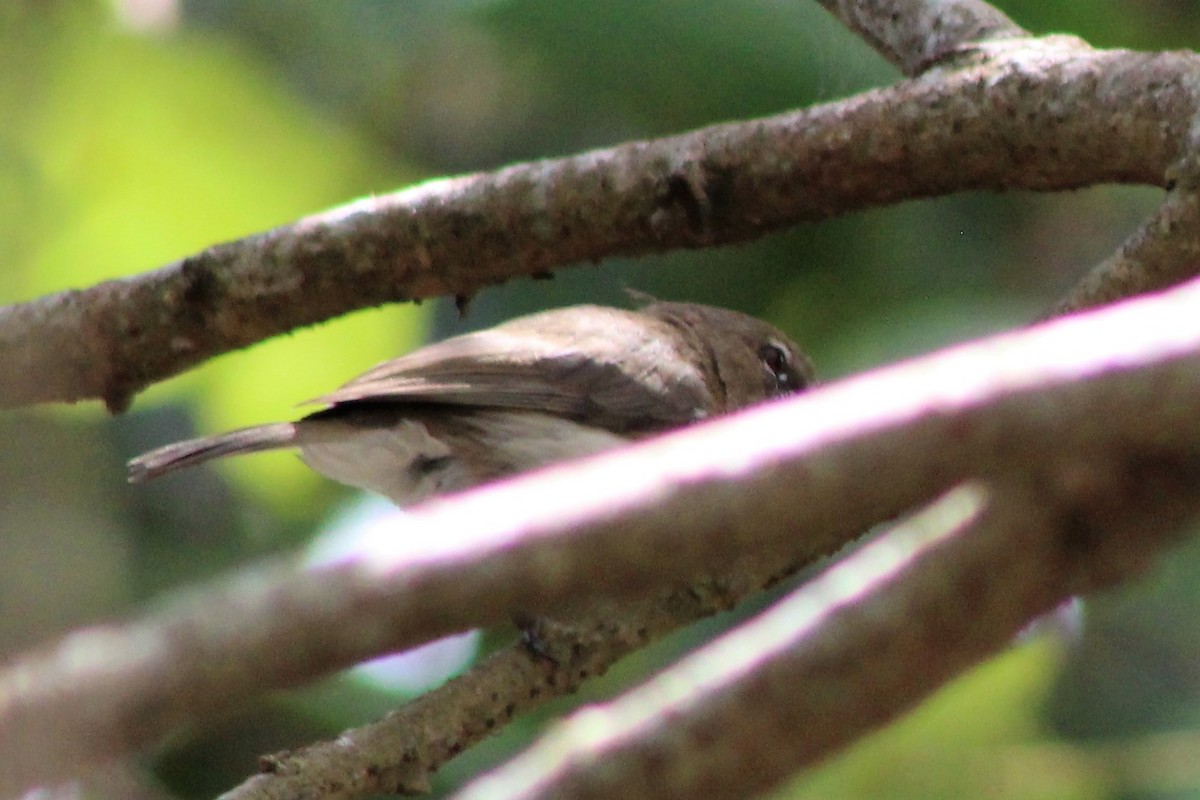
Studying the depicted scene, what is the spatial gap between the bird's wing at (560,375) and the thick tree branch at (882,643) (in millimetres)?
2843

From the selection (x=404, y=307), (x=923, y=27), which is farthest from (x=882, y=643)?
(x=404, y=307)

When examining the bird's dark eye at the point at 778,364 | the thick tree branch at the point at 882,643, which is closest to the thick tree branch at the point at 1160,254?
the thick tree branch at the point at 882,643

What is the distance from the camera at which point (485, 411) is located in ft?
13.9

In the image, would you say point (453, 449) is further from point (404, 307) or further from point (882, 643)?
point (882, 643)

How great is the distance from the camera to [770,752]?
1223 mm

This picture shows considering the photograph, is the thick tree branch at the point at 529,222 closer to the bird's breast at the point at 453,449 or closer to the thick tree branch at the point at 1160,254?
the thick tree branch at the point at 1160,254

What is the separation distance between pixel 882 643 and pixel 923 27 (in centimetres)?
237

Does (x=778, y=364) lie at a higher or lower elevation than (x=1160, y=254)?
lower

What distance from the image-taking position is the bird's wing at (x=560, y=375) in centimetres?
416

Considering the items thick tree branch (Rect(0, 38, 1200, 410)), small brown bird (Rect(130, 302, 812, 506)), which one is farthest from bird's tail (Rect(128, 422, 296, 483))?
thick tree branch (Rect(0, 38, 1200, 410))

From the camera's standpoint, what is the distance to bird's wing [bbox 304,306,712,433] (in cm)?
416

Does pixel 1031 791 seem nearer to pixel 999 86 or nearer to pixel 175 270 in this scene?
pixel 999 86

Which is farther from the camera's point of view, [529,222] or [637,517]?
[529,222]

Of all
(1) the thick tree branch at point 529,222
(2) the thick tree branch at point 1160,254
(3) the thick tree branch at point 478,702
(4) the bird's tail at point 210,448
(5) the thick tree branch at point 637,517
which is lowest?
(3) the thick tree branch at point 478,702
